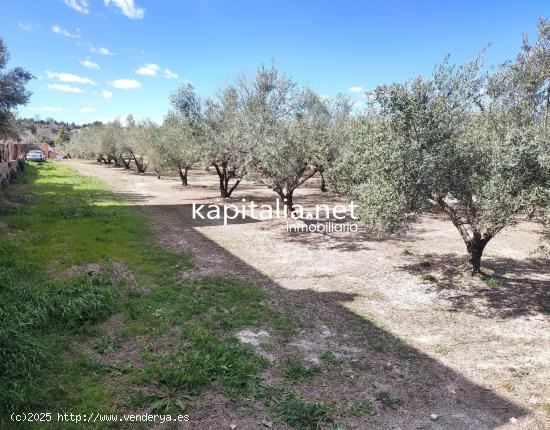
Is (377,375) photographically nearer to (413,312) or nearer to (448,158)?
(413,312)

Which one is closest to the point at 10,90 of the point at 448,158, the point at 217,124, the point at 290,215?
the point at 217,124

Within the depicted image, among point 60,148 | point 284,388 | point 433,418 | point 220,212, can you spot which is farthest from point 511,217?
point 60,148

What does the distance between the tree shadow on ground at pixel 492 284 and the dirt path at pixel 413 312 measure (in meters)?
0.03

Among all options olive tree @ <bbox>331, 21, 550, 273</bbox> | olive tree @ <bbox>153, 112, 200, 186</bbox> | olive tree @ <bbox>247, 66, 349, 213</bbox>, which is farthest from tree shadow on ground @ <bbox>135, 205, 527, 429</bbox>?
olive tree @ <bbox>153, 112, 200, 186</bbox>

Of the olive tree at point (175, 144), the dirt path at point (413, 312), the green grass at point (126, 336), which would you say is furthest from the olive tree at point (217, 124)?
the green grass at point (126, 336)

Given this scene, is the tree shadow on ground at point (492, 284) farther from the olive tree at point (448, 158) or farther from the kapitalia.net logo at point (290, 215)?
the kapitalia.net logo at point (290, 215)

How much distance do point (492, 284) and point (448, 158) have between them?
394 centimetres

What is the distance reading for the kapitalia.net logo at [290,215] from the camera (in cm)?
1611

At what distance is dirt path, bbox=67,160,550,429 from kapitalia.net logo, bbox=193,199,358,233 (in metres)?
1.32

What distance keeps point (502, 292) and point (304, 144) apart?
8755 mm

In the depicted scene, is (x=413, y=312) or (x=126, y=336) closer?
(x=126, y=336)

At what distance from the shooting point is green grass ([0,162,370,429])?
15.4ft

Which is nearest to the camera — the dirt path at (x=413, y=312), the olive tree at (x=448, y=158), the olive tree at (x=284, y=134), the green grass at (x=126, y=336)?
the green grass at (x=126, y=336)

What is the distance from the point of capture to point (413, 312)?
8031 millimetres
